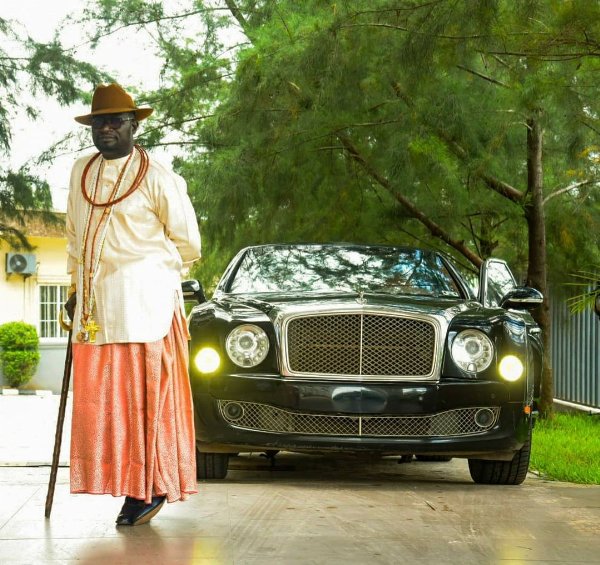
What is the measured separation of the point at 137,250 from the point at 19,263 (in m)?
21.3

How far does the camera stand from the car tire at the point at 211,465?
7.75 meters

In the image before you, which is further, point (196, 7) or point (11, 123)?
point (11, 123)

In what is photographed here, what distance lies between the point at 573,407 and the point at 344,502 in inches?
349

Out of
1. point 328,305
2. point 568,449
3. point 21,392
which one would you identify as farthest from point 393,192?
point 21,392

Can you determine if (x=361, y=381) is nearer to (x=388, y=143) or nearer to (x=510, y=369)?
(x=510, y=369)

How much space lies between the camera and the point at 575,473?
27.0 feet

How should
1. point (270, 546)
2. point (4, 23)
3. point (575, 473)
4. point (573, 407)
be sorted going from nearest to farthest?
point (270, 546), point (575, 473), point (573, 407), point (4, 23)

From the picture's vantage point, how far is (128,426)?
586 cm

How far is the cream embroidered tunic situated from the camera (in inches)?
231

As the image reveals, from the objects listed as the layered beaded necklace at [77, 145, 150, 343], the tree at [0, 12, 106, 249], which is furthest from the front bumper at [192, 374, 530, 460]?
the tree at [0, 12, 106, 249]

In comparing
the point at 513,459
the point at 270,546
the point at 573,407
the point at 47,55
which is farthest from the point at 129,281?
the point at 47,55

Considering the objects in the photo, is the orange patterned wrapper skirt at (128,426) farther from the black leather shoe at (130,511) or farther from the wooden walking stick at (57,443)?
the wooden walking stick at (57,443)

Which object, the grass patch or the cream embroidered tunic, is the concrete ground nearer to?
the grass patch

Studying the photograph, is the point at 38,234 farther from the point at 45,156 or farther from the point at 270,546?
the point at 270,546
